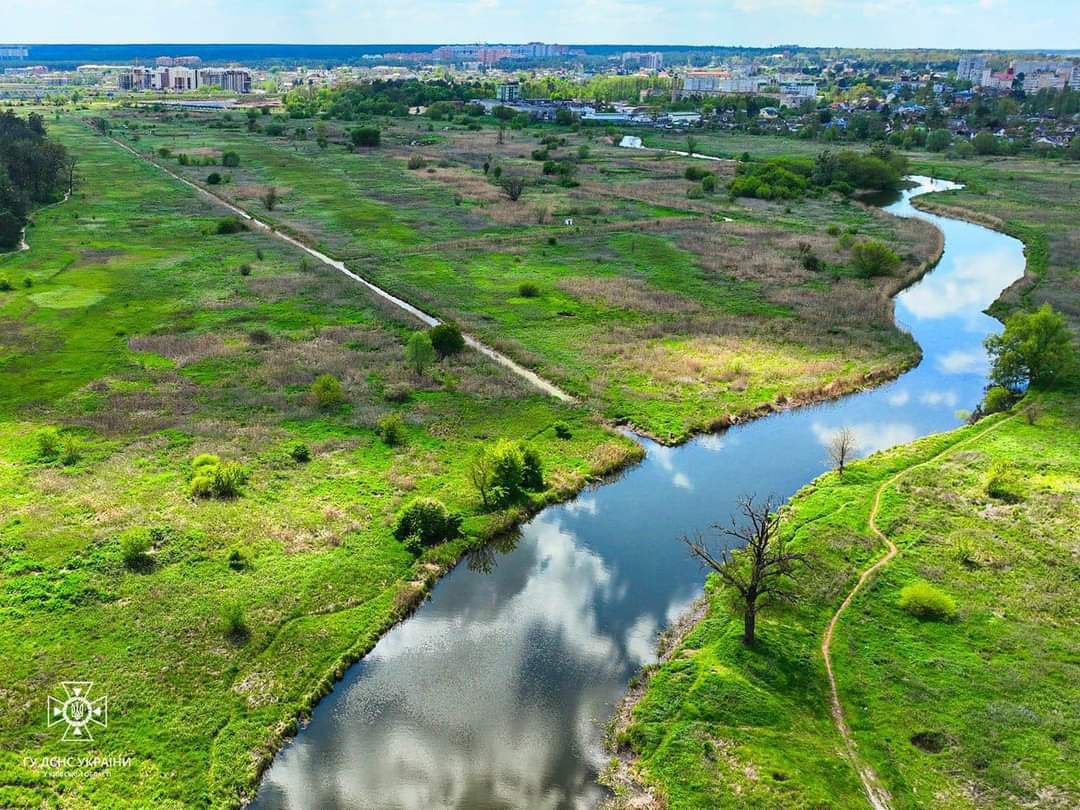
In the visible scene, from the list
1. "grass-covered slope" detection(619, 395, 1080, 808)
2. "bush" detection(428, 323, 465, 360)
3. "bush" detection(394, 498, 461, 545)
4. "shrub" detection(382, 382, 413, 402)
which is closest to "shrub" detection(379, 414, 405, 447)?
"shrub" detection(382, 382, 413, 402)

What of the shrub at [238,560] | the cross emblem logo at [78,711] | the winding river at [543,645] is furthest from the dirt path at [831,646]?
the cross emblem logo at [78,711]

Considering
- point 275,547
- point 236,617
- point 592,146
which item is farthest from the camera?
point 592,146

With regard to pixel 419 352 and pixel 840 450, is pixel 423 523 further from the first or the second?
pixel 840 450

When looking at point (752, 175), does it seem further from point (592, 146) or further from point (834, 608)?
point (834, 608)

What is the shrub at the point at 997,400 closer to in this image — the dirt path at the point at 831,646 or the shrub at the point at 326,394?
the dirt path at the point at 831,646

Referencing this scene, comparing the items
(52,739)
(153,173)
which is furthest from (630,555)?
(153,173)

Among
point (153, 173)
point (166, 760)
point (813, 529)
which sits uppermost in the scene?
point (153, 173)
